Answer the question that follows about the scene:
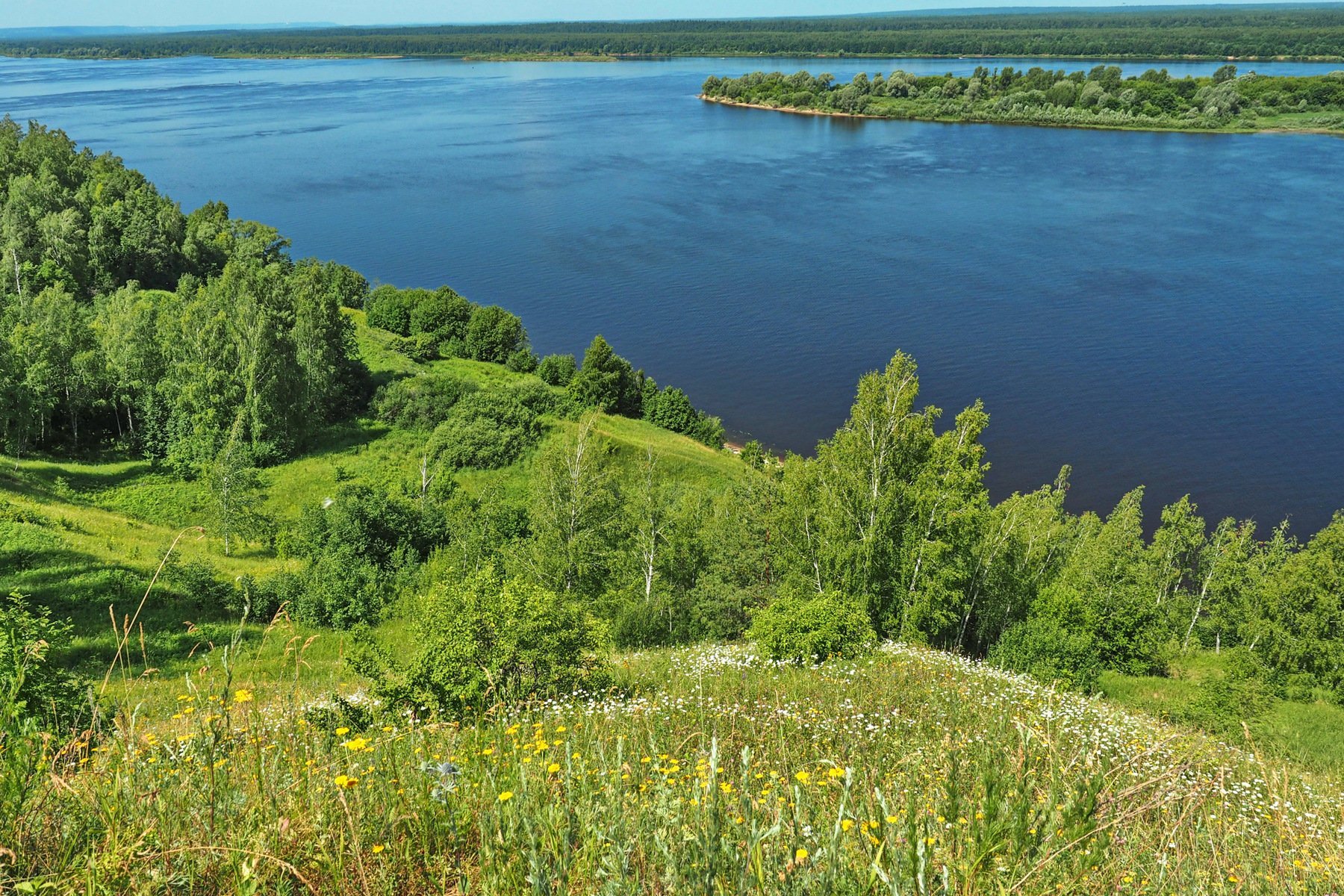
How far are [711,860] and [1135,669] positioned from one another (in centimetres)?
2085

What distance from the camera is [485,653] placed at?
31.5 feet

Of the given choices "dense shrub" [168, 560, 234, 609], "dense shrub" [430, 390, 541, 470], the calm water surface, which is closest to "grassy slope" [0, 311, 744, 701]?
"dense shrub" [168, 560, 234, 609]

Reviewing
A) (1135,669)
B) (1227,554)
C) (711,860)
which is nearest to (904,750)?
(711,860)

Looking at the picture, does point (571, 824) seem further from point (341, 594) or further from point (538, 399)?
point (538, 399)

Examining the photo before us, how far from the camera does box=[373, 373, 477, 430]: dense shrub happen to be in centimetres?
3594

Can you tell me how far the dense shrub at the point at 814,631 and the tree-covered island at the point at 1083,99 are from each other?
122 metres

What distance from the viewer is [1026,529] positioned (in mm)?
19422

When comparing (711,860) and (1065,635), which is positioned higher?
(711,860)

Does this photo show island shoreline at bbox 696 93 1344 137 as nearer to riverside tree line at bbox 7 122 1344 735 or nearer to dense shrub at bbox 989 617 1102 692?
riverside tree line at bbox 7 122 1344 735

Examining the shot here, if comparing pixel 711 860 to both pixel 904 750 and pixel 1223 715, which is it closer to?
pixel 904 750

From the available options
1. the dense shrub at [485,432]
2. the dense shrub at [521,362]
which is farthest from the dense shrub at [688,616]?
the dense shrub at [521,362]

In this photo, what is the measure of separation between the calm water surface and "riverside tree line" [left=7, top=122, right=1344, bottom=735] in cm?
525

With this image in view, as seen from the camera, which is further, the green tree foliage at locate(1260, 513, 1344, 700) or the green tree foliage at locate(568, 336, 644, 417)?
the green tree foliage at locate(568, 336, 644, 417)

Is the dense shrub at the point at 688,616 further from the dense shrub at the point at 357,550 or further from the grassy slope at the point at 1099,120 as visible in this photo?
the grassy slope at the point at 1099,120
